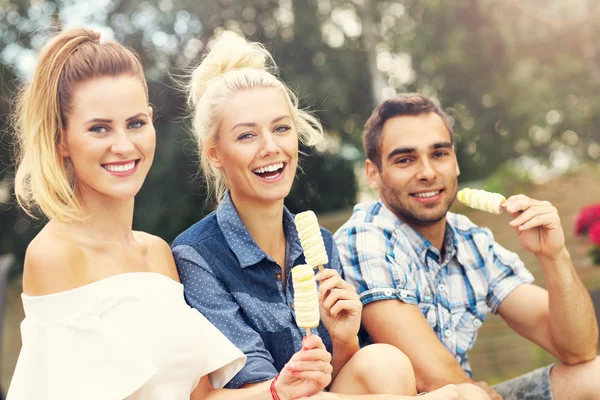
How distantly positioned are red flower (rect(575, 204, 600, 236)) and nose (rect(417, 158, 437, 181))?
2.69m

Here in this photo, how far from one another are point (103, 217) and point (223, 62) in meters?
0.97

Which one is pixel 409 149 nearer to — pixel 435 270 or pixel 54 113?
pixel 435 270

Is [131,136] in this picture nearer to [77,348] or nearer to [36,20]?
[77,348]

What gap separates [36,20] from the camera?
15.2 m

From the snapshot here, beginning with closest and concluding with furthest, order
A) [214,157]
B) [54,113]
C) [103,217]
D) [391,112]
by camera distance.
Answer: [54,113] → [103,217] → [214,157] → [391,112]

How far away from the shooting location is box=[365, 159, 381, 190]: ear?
Answer: 3.57m

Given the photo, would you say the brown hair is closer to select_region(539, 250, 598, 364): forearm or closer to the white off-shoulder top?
select_region(539, 250, 598, 364): forearm

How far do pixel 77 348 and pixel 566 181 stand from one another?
6.98 meters

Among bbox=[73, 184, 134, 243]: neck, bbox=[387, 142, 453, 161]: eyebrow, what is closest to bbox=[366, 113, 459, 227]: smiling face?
bbox=[387, 142, 453, 161]: eyebrow

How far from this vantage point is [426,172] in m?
3.37

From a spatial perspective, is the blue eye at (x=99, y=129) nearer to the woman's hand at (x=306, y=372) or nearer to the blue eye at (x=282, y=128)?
the blue eye at (x=282, y=128)

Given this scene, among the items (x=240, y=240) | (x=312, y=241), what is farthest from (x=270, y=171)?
(x=312, y=241)

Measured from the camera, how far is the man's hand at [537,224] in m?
3.04

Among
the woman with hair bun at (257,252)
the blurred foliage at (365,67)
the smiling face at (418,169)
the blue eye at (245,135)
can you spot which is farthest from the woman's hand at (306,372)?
the blurred foliage at (365,67)
